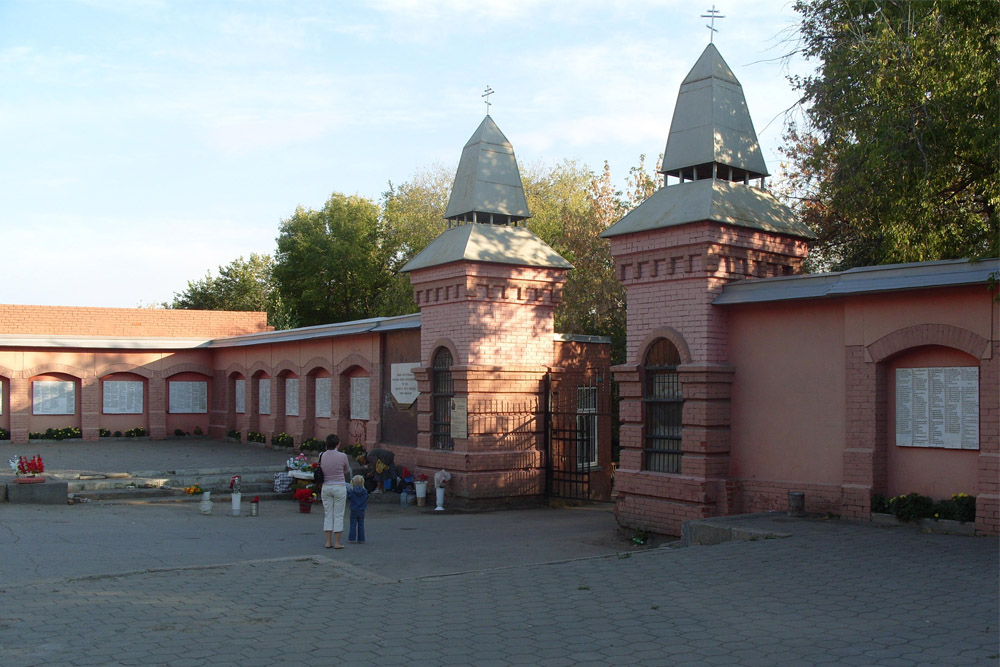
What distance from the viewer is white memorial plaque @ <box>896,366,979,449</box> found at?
10586 mm

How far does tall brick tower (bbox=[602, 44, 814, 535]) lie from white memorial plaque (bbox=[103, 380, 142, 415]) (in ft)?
72.6

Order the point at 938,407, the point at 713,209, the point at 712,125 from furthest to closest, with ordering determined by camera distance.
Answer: the point at 712,125, the point at 713,209, the point at 938,407

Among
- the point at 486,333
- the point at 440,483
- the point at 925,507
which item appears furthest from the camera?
the point at 486,333

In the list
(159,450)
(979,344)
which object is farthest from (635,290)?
(159,450)

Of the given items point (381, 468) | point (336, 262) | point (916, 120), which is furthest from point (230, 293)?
point (916, 120)

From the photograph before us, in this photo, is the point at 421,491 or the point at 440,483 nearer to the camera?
the point at 440,483

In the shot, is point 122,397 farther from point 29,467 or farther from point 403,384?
point 403,384


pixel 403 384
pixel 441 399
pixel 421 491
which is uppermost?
pixel 403 384

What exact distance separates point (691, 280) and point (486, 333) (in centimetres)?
512

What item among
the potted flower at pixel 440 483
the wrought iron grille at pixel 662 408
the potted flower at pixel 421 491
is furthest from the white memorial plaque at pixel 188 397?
the wrought iron grille at pixel 662 408

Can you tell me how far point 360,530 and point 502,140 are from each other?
9.03 meters

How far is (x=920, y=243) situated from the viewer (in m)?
13.1

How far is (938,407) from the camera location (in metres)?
10.9

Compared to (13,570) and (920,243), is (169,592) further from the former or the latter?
(920,243)
